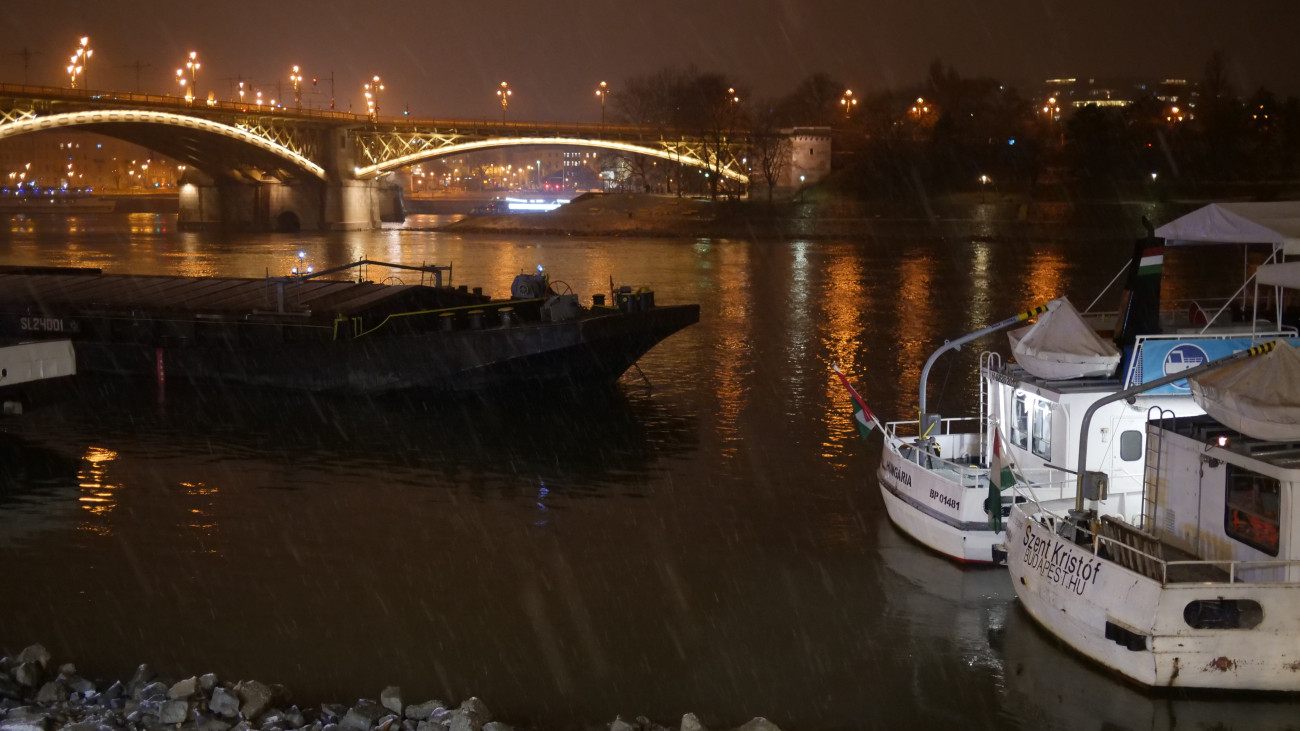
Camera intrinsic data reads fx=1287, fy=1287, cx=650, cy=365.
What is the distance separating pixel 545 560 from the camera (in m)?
13.4

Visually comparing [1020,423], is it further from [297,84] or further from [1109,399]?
[297,84]

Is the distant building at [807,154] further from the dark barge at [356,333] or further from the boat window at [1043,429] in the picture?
the boat window at [1043,429]

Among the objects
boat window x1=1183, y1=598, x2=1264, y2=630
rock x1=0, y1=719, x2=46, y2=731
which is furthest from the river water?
rock x1=0, y1=719, x2=46, y2=731

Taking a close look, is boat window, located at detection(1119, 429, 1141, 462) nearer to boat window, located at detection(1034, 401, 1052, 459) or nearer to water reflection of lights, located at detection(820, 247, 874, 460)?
boat window, located at detection(1034, 401, 1052, 459)

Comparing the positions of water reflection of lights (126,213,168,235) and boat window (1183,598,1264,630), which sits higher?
water reflection of lights (126,213,168,235)

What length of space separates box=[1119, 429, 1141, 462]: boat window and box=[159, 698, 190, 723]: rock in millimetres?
8405

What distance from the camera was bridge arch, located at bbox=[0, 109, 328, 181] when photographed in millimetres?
70562

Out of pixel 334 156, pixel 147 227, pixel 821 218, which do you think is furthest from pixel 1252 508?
pixel 147 227

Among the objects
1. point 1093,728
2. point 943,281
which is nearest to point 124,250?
point 943,281

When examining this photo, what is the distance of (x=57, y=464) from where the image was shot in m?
18.2

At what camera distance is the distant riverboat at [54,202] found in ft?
514

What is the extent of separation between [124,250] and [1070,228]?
57.5m

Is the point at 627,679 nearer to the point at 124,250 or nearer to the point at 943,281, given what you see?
the point at 943,281

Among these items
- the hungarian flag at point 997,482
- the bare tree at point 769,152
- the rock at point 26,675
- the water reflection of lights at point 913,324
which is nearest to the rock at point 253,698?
the rock at point 26,675
